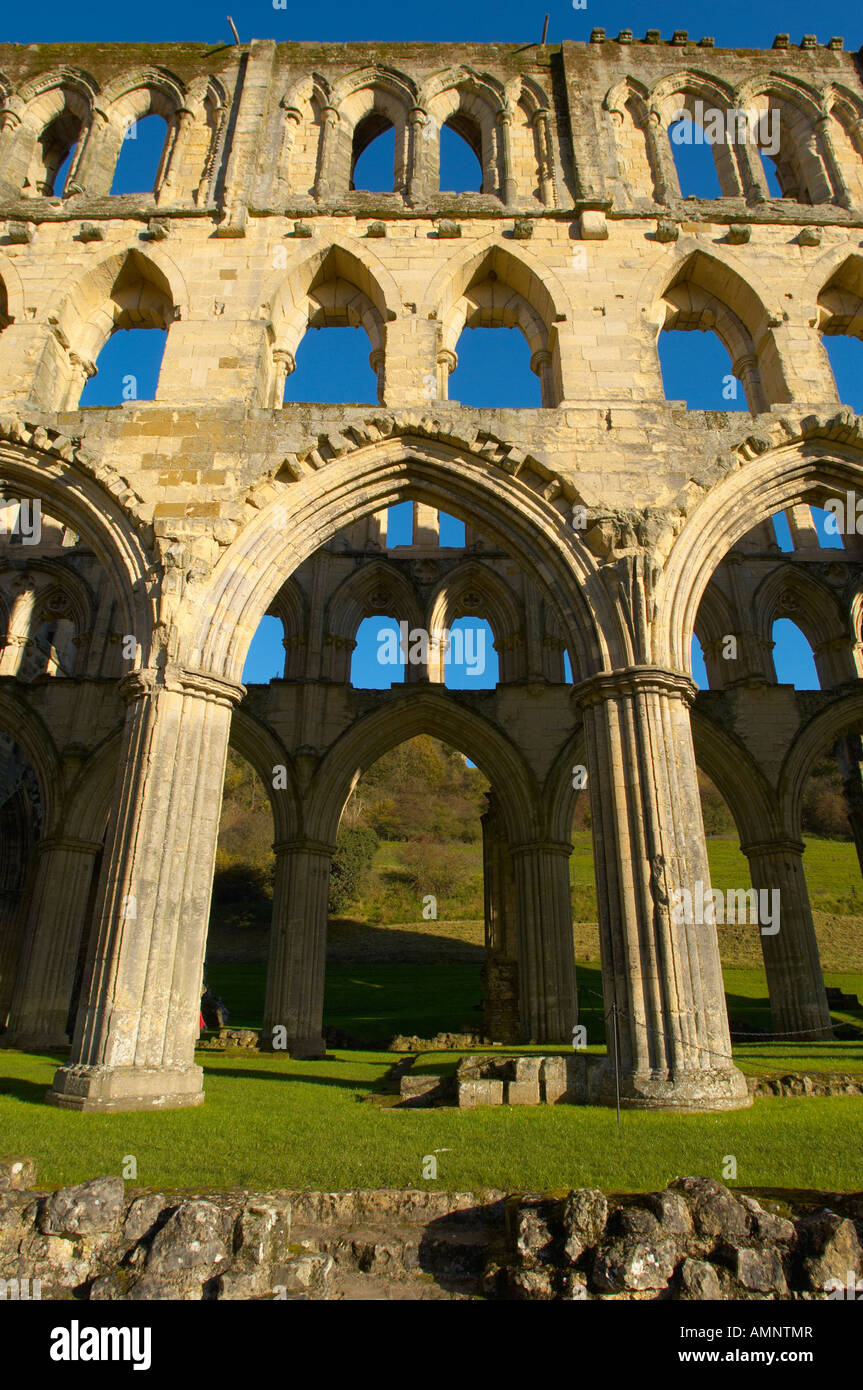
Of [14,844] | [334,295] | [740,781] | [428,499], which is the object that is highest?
[334,295]

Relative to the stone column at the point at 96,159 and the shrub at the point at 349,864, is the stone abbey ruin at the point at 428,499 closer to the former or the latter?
the stone column at the point at 96,159

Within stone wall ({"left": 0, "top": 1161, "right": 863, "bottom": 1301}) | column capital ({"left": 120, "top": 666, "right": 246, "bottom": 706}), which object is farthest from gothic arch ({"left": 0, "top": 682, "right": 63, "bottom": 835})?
stone wall ({"left": 0, "top": 1161, "right": 863, "bottom": 1301})

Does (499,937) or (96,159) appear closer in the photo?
(96,159)

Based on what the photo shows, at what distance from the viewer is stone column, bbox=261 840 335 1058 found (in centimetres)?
1451

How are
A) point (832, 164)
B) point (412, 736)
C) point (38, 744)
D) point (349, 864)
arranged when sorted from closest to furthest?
point (832, 164) < point (412, 736) < point (38, 744) < point (349, 864)

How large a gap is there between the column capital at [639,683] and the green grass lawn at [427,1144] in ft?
13.6

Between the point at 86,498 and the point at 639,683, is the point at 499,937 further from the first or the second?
the point at 86,498

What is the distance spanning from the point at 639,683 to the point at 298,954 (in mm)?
9091

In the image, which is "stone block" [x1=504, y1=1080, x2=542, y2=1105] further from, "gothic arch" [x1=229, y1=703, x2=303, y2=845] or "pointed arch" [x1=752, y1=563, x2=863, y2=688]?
"pointed arch" [x1=752, y1=563, x2=863, y2=688]

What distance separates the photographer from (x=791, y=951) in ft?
51.0

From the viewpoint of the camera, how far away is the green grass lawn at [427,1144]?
187 inches

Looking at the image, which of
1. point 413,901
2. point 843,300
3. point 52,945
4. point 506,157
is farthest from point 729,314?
point 413,901
